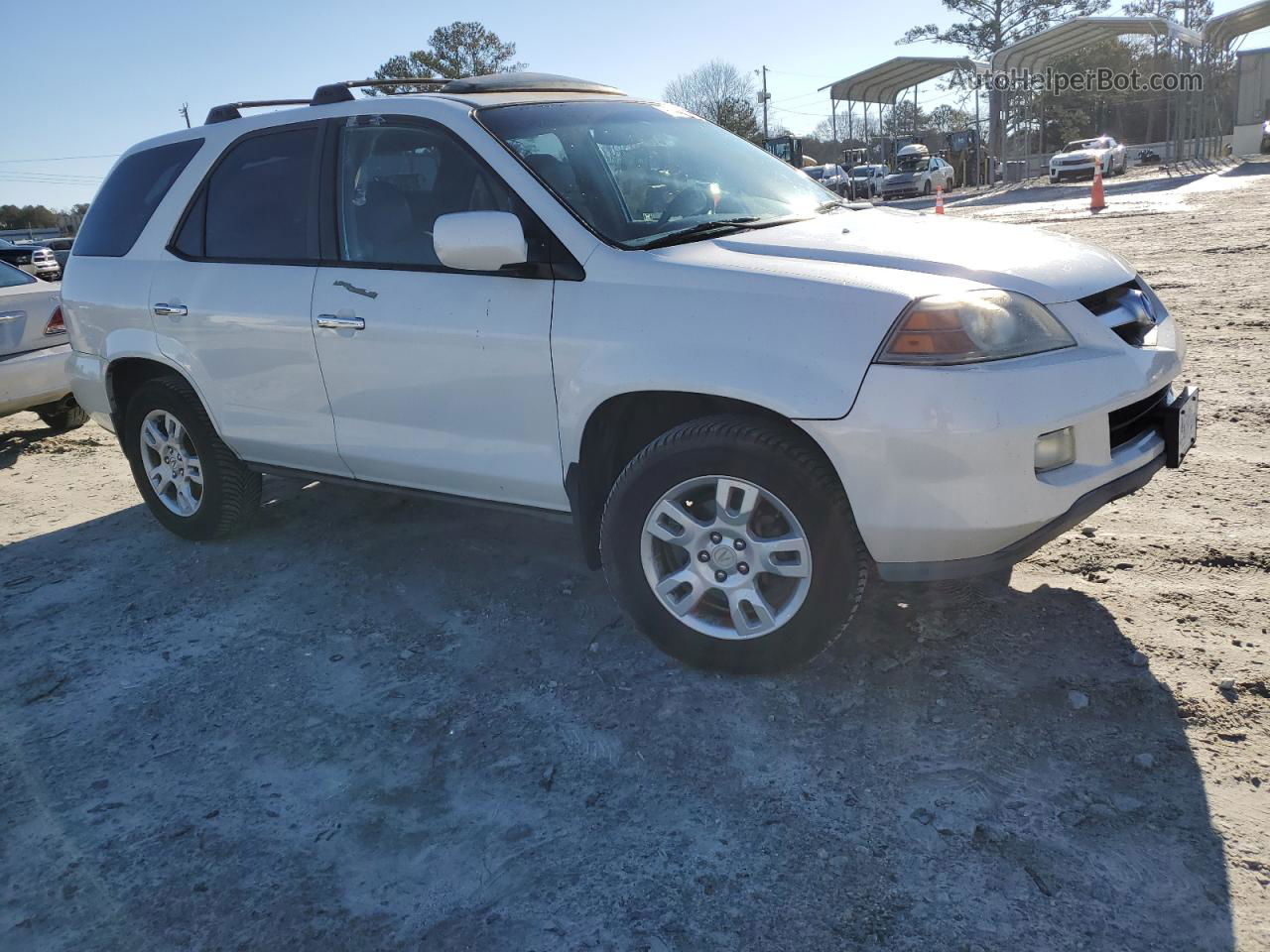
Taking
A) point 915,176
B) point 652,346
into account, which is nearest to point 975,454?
point 652,346

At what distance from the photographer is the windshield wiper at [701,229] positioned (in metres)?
3.32

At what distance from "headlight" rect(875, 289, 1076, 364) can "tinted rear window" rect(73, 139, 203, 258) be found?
344cm

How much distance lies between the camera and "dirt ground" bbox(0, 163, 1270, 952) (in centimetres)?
228

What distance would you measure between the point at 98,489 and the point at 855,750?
533 centimetres

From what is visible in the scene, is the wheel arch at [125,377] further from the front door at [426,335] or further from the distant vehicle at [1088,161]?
the distant vehicle at [1088,161]

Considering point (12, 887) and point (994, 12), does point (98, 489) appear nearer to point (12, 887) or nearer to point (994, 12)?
point (12, 887)

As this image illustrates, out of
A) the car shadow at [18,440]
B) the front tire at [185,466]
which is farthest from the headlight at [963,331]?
the car shadow at [18,440]

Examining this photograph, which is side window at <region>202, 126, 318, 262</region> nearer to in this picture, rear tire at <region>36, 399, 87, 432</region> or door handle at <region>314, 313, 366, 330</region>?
door handle at <region>314, 313, 366, 330</region>

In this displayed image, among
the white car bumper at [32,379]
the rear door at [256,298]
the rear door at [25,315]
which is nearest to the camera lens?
the rear door at [256,298]

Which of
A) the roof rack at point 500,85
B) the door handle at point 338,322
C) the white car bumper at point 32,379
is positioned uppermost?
the roof rack at point 500,85

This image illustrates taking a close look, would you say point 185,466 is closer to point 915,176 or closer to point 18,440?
point 18,440

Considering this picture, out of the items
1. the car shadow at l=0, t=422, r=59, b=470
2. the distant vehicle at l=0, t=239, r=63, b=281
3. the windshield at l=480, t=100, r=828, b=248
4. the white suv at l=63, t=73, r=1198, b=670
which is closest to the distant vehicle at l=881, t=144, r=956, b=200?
the distant vehicle at l=0, t=239, r=63, b=281

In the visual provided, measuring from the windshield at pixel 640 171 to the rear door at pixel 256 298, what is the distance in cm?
101

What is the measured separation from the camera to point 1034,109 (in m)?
51.9
